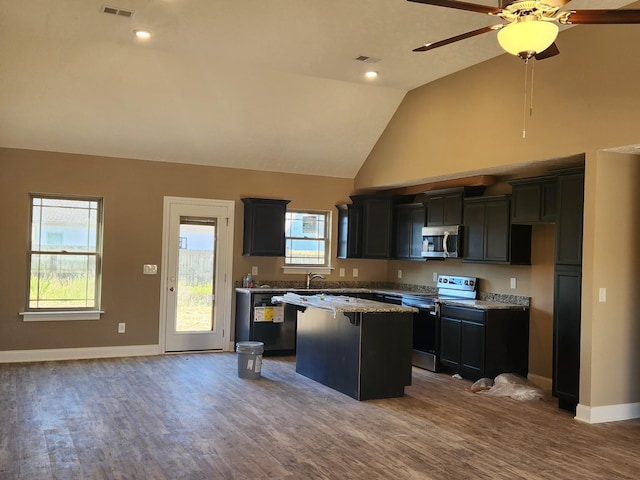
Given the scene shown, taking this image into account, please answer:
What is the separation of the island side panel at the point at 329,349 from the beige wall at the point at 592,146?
6.77ft

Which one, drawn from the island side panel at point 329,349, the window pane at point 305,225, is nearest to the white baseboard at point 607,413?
the island side panel at point 329,349

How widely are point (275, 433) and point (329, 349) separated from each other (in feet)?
5.53

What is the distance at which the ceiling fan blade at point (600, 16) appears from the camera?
2.88m

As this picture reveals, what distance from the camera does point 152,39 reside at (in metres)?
5.66

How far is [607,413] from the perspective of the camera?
5191 mm

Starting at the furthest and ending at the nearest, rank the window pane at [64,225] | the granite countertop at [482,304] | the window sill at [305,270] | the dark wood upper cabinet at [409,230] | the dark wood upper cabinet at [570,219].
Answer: the window sill at [305,270] → the dark wood upper cabinet at [409,230] → the window pane at [64,225] → the granite countertop at [482,304] → the dark wood upper cabinet at [570,219]

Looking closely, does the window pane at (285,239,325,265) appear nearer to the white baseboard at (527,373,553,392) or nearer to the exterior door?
the exterior door

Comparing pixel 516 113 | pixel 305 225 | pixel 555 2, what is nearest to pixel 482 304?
pixel 516 113

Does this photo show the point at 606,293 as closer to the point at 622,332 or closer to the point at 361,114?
the point at 622,332

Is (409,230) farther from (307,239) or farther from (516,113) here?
(516,113)

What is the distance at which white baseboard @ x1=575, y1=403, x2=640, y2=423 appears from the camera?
512 cm

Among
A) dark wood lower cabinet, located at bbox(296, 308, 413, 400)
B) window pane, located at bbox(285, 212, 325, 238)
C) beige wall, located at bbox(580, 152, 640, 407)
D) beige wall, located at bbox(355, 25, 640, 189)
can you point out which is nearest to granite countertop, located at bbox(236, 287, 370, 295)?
window pane, located at bbox(285, 212, 325, 238)

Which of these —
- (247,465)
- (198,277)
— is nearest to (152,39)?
(198,277)

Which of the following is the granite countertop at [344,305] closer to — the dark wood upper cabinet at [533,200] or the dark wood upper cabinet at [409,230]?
the dark wood upper cabinet at [533,200]
